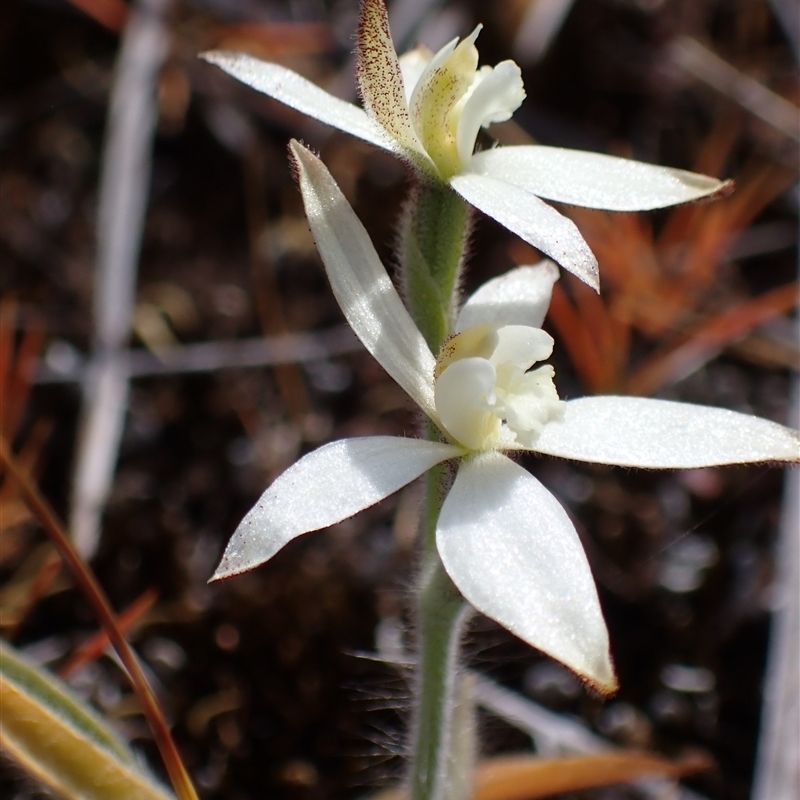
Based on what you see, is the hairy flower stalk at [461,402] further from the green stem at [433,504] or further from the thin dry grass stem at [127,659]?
the thin dry grass stem at [127,659]

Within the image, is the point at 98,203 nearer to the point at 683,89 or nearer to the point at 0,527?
the point at 0,527

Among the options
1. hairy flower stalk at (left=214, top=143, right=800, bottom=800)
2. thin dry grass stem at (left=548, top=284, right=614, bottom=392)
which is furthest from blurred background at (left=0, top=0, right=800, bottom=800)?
hairy flower stalk at (left=214, top=143, right=800, bottom=800)

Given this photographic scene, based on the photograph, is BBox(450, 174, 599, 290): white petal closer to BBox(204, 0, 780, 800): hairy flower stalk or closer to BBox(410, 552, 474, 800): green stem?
BBox(204, 0, 780, 800): hairy flower stalk

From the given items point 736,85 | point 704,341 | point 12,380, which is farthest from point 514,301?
point 736,85

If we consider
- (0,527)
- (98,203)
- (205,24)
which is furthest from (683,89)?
(0,527)

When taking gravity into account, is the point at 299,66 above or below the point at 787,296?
above

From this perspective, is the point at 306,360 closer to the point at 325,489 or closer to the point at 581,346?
the point at 581,346
